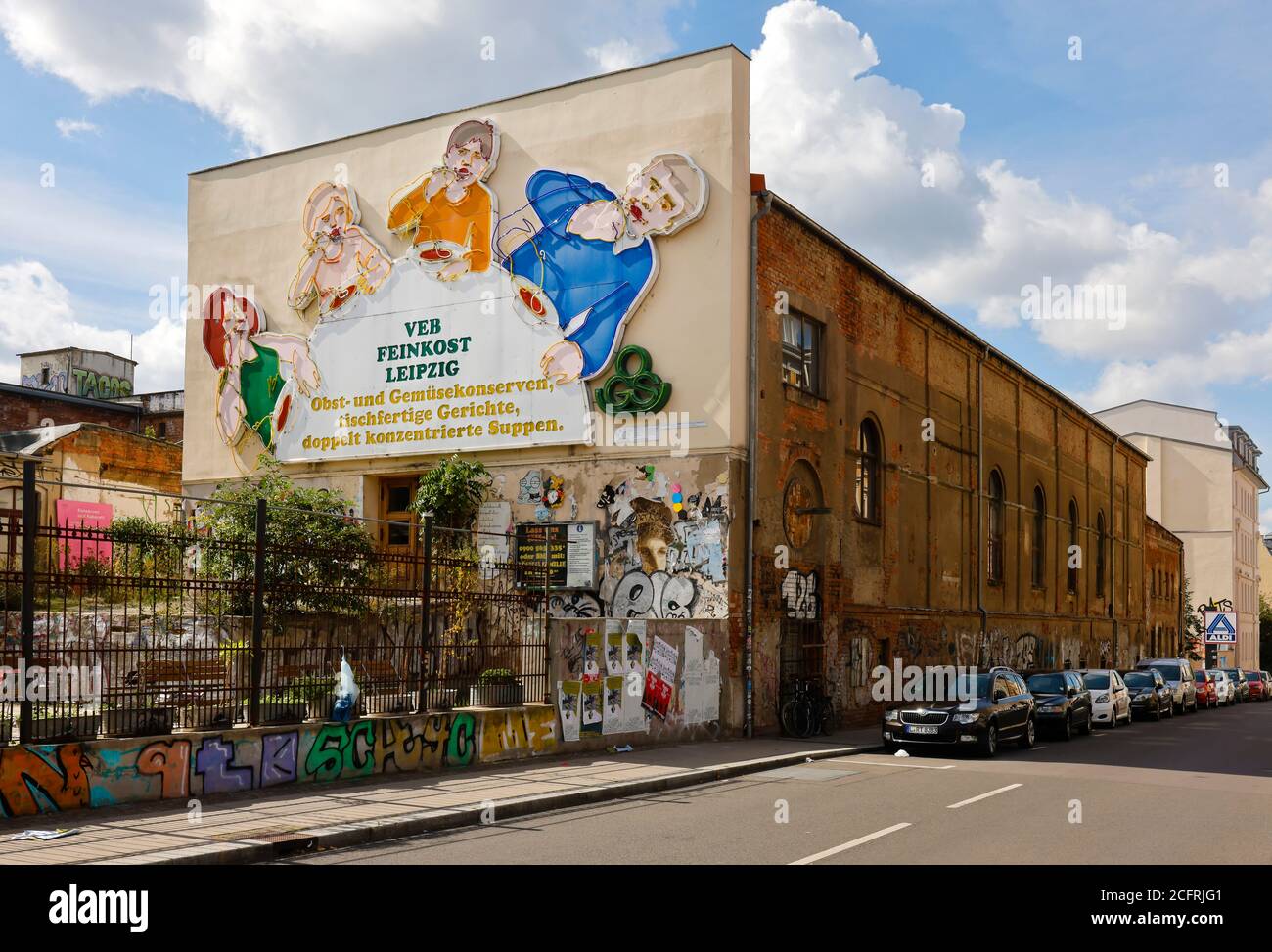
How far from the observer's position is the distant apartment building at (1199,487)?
7375 cm

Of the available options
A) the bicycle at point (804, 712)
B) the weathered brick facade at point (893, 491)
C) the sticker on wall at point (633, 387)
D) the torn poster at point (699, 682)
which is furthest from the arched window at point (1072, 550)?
the torn poster at point (699, 682)

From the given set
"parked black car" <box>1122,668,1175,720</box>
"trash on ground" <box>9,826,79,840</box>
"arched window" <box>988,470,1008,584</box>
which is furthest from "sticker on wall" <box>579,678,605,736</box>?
"parked black car" <box>1122,668,1175,720</box>

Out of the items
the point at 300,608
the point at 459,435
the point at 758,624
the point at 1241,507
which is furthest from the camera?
the point at 1241,507

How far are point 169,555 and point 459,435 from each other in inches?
473

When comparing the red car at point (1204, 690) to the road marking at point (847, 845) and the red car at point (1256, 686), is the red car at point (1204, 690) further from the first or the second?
the road marking at point (847, 845)

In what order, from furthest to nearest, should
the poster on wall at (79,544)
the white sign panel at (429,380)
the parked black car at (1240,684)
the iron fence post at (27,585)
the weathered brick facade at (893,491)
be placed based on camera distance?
the parked black car at (1240,684), the white sign panel at (429,380), the weathered brick facade at (893,491), the poster on wall at (79,544), the iron fence post at (27,585)

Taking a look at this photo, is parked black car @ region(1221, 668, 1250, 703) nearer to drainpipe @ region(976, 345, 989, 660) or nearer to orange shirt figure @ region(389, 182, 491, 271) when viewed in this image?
drainpipe @ region(976, 345, 989, 660)

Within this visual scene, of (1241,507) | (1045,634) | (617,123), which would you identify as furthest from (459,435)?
(1241,507)

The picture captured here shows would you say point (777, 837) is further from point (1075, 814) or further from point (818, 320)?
point (818, 320)

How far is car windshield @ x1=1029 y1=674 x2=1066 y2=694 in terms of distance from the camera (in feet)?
83.6

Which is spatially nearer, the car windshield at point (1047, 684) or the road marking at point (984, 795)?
the road marking at point (984, 795)

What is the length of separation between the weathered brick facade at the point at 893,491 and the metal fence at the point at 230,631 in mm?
7091

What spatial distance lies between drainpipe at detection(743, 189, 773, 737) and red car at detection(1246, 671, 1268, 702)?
42111 millimetres
